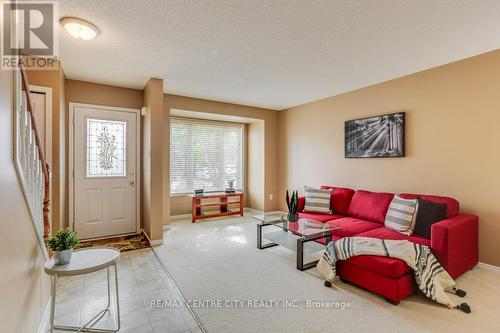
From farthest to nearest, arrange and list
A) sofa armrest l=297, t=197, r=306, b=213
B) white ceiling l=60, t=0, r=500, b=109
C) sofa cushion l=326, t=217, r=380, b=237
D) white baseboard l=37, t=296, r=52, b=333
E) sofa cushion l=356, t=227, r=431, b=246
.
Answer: sofa armrest l=297, t=197, r=306, b=213 → sofa cushion l=326, t=217, r=380, b=237 → sofa cushion l=356, t=227, r=431, b=246 → white ceiling l=60, t=0, r=500, b=109 → white baseboard l=37, t=296, r=52, b=333

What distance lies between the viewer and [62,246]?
5.76ft

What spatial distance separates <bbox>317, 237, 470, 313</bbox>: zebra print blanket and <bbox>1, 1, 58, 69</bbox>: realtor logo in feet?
9.61

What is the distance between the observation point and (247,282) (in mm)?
2604

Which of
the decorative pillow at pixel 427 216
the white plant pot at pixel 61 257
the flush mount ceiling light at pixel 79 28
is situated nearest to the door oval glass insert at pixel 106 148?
the flush mount ceiling light at pixel 79 28

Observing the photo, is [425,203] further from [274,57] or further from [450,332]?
[274,57]

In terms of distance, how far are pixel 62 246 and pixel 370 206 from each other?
3573mm

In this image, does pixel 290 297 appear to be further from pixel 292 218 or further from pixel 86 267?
pixel 86 267

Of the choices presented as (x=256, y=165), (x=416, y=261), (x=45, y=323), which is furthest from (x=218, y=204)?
(x=416, y=261)

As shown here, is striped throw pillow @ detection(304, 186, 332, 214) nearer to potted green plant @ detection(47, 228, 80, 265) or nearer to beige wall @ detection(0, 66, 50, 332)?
potted green plant @ detection(47, 228, 80, 265)

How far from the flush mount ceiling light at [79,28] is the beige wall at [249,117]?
87.7 inches

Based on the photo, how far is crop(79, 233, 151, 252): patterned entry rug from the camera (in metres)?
3.71

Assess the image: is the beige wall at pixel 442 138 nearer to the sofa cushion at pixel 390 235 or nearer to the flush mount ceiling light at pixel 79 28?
the sofa cushion at pixel 390 235

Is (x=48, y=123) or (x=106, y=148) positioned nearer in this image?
(x=48, y=123)

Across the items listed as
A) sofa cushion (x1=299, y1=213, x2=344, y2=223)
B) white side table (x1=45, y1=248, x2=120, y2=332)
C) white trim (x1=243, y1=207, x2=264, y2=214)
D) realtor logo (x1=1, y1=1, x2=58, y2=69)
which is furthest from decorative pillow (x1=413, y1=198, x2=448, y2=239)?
realtor logo (x1=1, y1=1, x2=58, y2=69)
